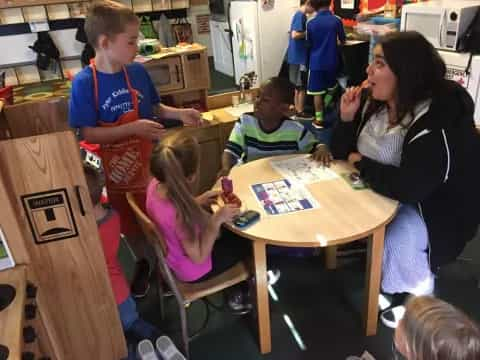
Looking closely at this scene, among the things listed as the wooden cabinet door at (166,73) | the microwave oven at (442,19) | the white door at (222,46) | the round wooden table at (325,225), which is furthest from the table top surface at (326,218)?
the white door at (222,46)

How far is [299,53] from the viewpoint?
4.19 m

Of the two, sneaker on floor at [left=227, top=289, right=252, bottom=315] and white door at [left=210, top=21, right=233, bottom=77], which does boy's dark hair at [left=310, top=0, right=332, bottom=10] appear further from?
sneaker on floor at [left=227, top=289, right=252, bottom=315]

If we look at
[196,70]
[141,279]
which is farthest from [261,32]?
[141,279]

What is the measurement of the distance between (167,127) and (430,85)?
1.58 metres

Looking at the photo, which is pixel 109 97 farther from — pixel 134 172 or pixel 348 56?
pixel 348 56

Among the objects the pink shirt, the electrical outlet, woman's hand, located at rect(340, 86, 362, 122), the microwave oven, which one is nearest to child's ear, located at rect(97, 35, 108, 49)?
the pink shirt

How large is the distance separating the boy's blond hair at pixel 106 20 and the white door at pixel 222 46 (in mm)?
3439

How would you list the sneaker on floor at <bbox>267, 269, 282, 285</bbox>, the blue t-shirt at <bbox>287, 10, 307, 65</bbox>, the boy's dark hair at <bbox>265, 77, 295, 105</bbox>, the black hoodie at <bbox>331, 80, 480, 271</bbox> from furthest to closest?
the blue t-shirt at <bbox>287, 10, 307, 65</bbox>, the sneaker on floor at <bbox>267, 269, 282, 285</bbox>, the boy's dark hair at <bbox>265, 77, 295, 105</bbox>, the black hoodie at <bbox>331, 80, 480, 271</bbox>

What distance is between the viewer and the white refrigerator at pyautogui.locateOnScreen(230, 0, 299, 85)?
4.39 metres

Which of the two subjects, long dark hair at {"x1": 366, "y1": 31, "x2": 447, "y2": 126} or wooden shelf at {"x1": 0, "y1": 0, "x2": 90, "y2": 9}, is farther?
wooden shelf at {"x1": 0, "y1": 0, "x2": 90, "y2": 9}

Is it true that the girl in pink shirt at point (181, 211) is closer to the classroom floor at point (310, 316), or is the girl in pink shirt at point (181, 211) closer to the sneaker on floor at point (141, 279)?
the classroom floor at point (310, 316)

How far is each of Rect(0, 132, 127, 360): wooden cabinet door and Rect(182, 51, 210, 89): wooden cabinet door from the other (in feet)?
5.28

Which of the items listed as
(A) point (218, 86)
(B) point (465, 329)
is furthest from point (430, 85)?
(A) point (218, 86)

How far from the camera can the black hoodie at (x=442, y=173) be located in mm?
1558
